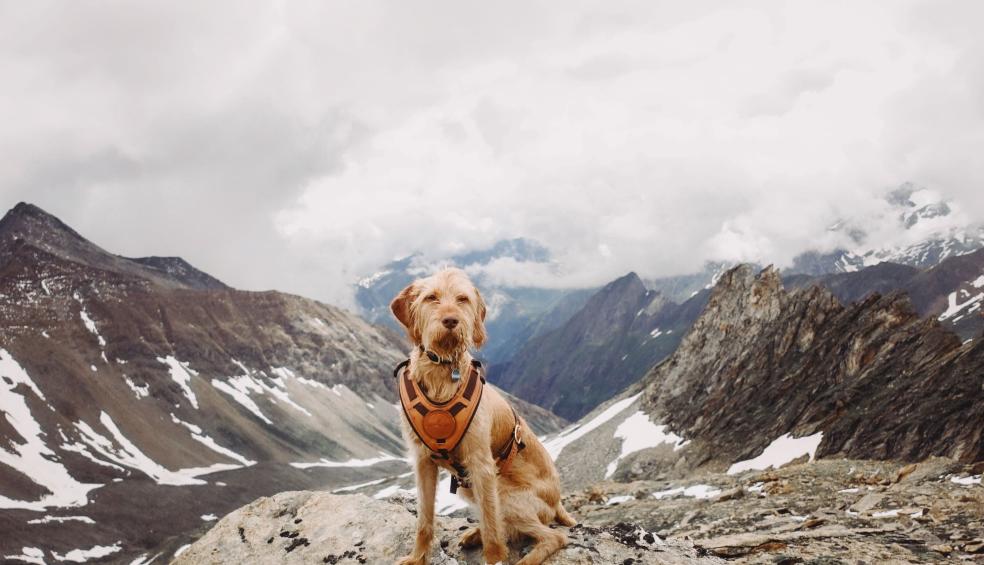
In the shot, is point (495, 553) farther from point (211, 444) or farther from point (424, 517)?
point (211, 444)

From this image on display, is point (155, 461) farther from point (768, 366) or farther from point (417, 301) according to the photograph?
point (417, 301)

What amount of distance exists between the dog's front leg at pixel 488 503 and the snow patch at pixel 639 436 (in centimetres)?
6230

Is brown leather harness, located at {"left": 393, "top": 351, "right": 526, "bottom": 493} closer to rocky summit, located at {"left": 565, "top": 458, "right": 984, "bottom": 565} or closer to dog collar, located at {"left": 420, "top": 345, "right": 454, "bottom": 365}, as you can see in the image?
dog collar, located at {"left": 420, "top": 345, "right": 454, "bottom": 365}

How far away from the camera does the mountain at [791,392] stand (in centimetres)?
4059

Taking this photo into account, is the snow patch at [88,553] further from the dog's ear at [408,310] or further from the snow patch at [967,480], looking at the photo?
the snow patch at [967,480]

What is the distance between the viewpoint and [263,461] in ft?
648

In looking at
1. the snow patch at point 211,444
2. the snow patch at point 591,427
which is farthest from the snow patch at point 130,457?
the snow patch at point 591,427

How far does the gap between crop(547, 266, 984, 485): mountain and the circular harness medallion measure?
37587mm

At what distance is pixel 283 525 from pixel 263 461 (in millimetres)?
209463

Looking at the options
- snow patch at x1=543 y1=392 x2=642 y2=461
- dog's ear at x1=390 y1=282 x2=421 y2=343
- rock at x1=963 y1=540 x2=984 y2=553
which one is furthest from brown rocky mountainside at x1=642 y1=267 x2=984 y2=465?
dog's ear at x1=390 y1=282 x2=421 y2=343

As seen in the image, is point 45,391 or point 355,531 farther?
point 45,391

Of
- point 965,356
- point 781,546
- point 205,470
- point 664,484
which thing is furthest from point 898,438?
point 205,470

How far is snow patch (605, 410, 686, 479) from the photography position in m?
67.9

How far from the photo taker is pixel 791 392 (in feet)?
194
